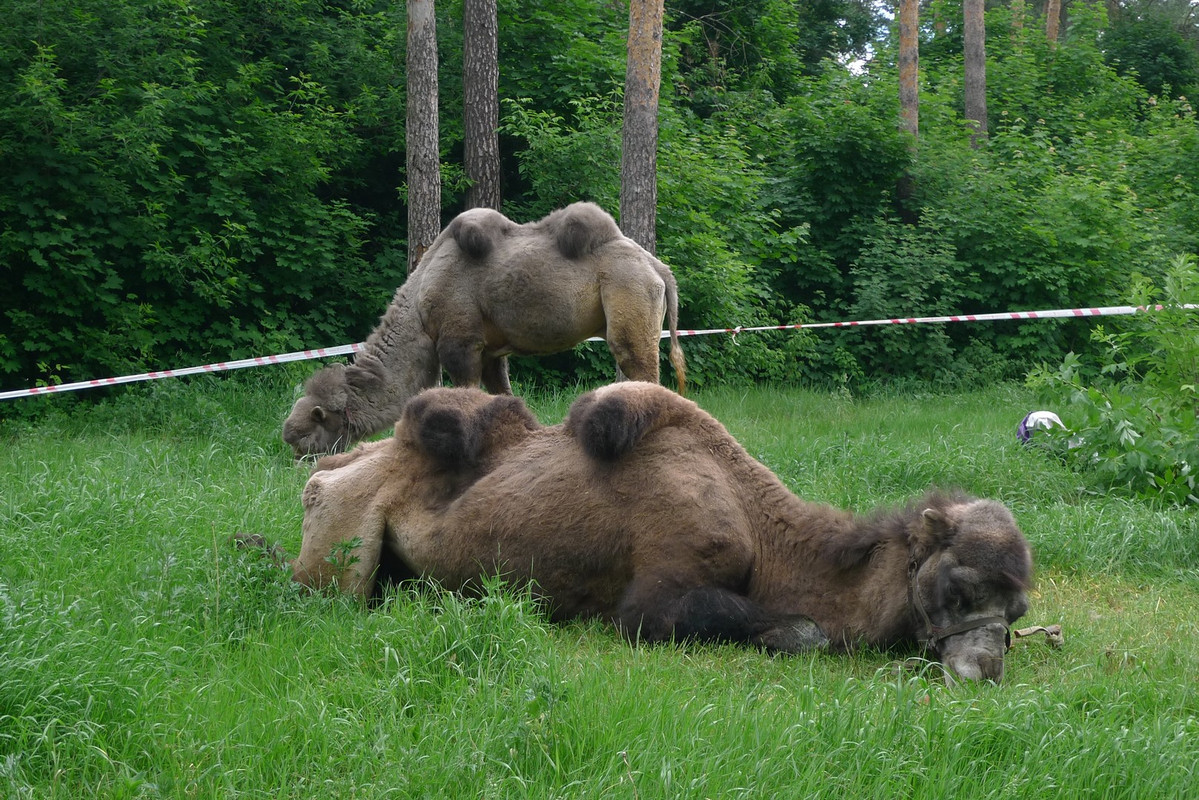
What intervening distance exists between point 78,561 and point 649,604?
3129 mm

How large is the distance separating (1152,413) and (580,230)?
503 centimetres

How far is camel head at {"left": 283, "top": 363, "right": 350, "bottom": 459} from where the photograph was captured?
10.0 m

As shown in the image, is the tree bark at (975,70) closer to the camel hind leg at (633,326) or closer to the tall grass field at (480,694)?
the camel hind leg at (633,326)

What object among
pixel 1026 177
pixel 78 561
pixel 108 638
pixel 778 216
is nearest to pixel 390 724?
pixel 108 638

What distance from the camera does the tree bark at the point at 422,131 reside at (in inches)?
550

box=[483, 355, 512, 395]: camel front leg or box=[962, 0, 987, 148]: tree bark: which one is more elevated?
box=[962, 0, 987, 148]: tree bark

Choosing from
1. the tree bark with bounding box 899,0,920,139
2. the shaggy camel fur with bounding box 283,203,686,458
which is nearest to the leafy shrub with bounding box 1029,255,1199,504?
the shaggy camel fur with bounding box 283,203,686,458

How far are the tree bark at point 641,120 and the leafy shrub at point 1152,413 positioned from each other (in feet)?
16.6

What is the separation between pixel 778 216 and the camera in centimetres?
1970

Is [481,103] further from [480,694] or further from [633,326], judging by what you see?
[480,694]

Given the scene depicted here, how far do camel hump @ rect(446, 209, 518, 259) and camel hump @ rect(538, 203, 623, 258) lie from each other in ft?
1.57

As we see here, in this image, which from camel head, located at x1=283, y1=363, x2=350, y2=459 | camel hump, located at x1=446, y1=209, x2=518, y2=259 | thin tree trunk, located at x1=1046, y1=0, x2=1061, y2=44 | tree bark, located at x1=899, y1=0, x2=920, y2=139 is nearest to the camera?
camel head, located at x1=283, y1=363, x2=350, y2=459

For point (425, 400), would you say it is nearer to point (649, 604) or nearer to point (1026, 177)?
point (649, 604)

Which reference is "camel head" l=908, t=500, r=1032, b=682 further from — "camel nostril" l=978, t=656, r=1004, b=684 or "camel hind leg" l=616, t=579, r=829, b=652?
"camel hind leg" l=616, t=579, r=829, b=652
